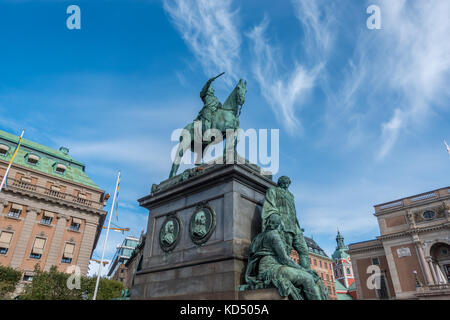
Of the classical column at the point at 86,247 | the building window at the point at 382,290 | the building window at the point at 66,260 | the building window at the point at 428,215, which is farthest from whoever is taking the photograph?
the building window at the point at 382,290

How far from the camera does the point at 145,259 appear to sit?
956 centimetres

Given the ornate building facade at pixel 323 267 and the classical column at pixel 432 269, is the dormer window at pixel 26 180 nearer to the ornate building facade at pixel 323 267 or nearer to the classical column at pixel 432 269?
the classical column at pixel 432 269

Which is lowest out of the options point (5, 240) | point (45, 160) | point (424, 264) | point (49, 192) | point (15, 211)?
point (424, 264)

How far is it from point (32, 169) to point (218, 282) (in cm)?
4290

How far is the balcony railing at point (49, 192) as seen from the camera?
3795cm

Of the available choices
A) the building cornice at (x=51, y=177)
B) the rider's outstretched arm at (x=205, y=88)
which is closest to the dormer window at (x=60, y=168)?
the building cornice at (x=51, y=177)

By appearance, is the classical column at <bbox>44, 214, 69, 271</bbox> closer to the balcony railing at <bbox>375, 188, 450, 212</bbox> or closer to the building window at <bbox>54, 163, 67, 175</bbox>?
the building window at <bbox>54, 163, 67, 175</bbox>

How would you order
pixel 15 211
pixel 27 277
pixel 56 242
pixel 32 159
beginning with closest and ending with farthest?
1. pixel 27 277
2. pixel 15 211
3. pixel 56 242
4. pixel 32 159

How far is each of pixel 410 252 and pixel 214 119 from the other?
A: 160ft

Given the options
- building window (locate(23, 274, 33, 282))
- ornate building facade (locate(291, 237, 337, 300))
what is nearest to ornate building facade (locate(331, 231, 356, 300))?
ornate building facade (locate(291, 237, 337, 300))

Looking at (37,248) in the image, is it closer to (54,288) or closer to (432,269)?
(54,288)

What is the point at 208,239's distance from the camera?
7.89 m

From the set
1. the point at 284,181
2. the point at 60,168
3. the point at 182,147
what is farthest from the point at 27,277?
the point at 284,181
